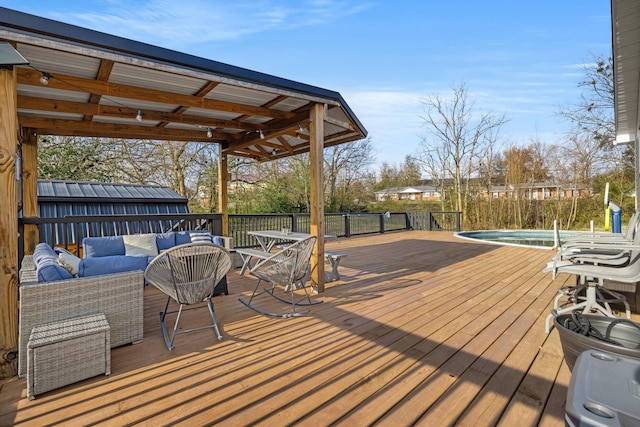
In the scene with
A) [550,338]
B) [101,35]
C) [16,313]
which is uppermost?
[101,35]

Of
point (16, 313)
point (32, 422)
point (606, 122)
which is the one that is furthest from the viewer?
point (606, 122)

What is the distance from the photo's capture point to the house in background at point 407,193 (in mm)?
23511

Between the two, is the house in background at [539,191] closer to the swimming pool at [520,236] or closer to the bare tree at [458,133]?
the bare tree at [458,133]

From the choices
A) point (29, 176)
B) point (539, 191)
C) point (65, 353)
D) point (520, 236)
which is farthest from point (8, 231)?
point (539, 191)

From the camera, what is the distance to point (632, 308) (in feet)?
11.1

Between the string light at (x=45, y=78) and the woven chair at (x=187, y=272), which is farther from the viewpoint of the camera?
the string light at (x=45, y=78)

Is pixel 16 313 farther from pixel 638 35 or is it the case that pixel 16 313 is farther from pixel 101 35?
pixel 638 35

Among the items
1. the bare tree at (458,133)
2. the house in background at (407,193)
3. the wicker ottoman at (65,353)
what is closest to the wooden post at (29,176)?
the wicker ottoman at (65,353)

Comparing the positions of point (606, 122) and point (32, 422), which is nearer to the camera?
point (32, 422)

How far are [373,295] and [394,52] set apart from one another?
9449mm

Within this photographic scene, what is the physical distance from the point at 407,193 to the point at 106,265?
27691 mm

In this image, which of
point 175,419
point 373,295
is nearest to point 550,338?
point 373,295

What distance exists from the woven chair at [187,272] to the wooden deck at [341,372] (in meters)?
0.37

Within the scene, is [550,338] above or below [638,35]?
below
